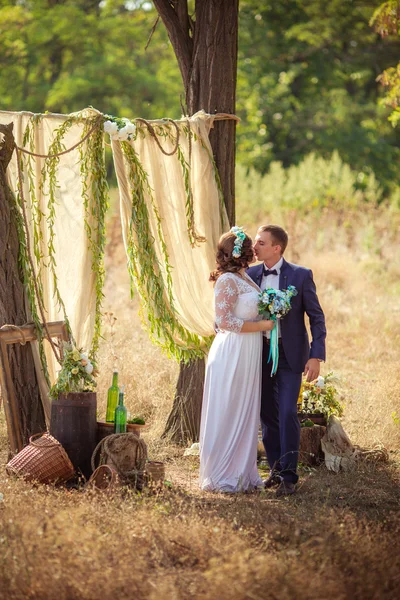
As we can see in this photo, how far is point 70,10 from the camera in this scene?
67.1 ft

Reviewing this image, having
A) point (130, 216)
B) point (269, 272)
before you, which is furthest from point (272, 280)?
point (130, 216)

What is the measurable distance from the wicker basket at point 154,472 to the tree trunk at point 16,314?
98 centimetres

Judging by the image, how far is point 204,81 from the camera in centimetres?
630

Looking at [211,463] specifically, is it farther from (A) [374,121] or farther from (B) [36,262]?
(A) [374,121]

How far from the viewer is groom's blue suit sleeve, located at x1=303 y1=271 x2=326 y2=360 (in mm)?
5164

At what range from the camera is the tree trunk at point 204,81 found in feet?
20.5

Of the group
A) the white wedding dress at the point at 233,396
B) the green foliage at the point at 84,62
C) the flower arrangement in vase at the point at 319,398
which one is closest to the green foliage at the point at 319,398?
the flower arrangement in vase at the point at 319,398

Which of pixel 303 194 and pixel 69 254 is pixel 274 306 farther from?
pixel 303 194

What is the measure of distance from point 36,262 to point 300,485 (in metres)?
2.32

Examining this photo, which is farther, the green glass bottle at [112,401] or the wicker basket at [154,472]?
the green glass bottle at [112,401]

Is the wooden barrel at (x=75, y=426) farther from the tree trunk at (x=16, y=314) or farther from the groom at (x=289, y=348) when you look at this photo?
the groom at (x=289, y=348)

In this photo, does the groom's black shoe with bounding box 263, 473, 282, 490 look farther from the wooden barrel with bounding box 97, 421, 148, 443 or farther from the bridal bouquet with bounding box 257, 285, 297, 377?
the wooden barrel with bounding box 97, 421, 148, 443

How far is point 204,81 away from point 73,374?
2568 mm

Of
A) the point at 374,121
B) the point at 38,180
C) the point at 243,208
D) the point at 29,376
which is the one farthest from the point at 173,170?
the point at 374,121
